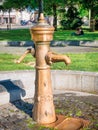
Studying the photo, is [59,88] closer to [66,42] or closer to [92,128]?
[92,128]

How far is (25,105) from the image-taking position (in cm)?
593

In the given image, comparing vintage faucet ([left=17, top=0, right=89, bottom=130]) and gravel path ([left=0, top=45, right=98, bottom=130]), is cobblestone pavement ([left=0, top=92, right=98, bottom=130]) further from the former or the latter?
vintage faucet ([left=17, top=0, right=89, bottom=130])

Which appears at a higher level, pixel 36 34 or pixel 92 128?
pixel 36 34

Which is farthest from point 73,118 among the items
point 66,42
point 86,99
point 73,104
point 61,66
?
point 66,42

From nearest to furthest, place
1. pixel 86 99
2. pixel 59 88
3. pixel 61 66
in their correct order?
pixel 86 99, pixel 59 88, pixel 61 66

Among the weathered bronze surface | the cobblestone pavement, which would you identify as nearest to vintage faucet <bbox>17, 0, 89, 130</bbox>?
the weathered bronze surface

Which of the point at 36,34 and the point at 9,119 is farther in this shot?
the point at 9,119

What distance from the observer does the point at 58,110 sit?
5668 mm

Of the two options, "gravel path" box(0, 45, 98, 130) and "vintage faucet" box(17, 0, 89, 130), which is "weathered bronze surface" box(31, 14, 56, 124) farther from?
"gravel path" box(0, 45, 98, 130)

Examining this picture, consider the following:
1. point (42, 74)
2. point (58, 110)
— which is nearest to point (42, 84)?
point (42, 74)

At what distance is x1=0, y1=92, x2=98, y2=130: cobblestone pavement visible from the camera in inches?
196

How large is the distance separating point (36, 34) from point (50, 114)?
1206 millimetres

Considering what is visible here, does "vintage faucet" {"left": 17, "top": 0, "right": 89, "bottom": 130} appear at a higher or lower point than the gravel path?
higher

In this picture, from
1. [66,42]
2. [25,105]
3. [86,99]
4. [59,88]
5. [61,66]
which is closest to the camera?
[25,105]
